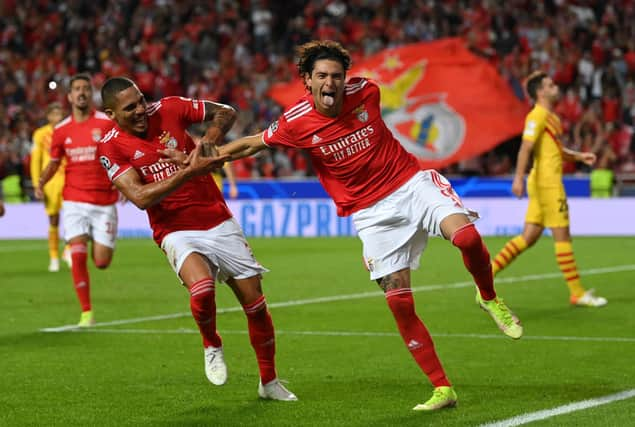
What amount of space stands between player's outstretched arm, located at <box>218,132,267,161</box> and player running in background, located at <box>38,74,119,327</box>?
474cm

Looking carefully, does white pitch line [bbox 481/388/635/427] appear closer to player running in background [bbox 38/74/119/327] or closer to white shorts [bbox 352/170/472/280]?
white shorts [bbox 352/170/472/280]

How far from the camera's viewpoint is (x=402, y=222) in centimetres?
749

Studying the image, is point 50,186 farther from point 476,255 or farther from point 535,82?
point 476,255

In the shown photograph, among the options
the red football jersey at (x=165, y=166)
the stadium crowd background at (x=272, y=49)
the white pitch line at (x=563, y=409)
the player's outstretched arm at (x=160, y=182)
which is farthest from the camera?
the stadium crowd background at (x=272, y=49)

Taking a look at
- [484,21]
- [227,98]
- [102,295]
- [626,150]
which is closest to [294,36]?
[227,98]

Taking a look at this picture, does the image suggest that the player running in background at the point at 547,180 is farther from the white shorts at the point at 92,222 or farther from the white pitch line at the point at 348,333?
the white shorts at the point at 92,222

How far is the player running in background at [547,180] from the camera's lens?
12648mm

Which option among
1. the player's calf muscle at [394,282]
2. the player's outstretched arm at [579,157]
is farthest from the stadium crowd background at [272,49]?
the player's calf muscle at [394,282]

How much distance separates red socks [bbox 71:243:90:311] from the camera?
11.8m

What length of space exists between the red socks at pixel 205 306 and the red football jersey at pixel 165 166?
42 cm

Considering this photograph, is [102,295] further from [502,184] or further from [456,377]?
[502,184]

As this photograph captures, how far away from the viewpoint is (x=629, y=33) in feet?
88.6

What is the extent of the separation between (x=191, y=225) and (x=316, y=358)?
2070 millimetres

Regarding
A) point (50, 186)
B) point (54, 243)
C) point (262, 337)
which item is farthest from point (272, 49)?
point (262, 337)
